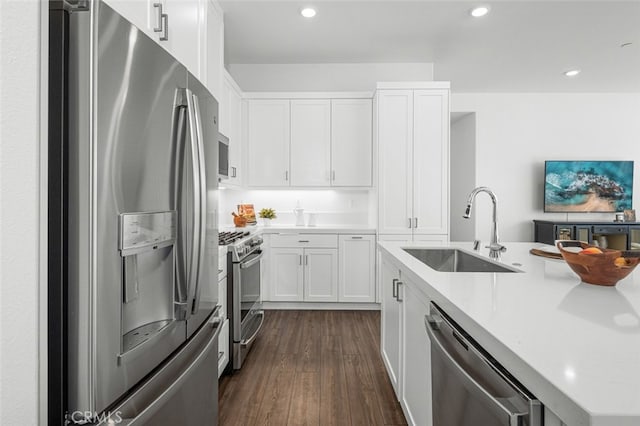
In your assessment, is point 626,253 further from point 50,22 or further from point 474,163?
point 474,163

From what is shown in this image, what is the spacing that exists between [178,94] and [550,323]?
1.26 metres

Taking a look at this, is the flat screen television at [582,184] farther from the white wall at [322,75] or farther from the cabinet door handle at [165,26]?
the cabinet door handle at [165,26]

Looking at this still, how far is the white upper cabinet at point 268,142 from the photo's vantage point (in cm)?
398

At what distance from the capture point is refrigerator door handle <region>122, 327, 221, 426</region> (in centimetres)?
88

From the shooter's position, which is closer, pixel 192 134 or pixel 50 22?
pixel 50 22

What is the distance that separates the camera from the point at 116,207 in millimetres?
844

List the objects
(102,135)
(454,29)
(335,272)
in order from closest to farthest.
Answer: (102,135) < (454,29) < (335,272)

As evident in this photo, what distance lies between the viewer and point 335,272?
3752 millimetres

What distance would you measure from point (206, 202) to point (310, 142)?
278 centimetres

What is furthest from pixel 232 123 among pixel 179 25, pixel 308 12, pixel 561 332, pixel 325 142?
pixel 561 332

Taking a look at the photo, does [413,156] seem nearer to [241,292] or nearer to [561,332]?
[241,292]

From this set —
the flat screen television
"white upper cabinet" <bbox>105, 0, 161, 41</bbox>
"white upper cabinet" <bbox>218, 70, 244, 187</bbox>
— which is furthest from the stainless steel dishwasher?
the flat screen television

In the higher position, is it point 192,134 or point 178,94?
point 178,94

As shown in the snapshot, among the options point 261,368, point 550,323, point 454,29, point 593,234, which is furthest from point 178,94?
point 593,234
